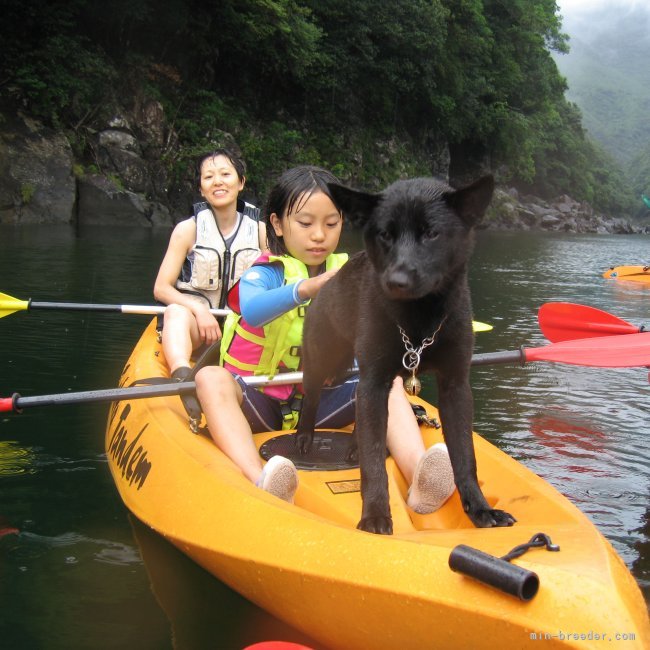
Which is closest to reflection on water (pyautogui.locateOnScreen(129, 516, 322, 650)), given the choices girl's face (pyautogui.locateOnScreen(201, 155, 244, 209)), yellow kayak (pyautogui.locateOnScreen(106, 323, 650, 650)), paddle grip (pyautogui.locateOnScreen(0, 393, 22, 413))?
yellow kayak (pyautogui.locateOnScreen(106, 323, 650, 650))

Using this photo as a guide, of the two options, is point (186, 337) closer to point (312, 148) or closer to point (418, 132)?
Result: point (312, 148)

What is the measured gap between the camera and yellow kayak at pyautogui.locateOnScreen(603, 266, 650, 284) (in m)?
13.5

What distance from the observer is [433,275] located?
2119 millimetres

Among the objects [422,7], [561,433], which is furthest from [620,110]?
[561,433]

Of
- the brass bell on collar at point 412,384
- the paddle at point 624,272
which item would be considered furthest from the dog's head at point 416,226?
the paddle at point 624,272

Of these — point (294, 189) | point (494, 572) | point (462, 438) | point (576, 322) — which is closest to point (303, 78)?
point (576, 322)

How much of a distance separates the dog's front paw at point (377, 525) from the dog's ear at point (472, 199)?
0.89 meters

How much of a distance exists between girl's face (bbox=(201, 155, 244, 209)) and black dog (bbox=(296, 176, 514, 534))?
86.1 inches

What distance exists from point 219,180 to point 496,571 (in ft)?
10.9

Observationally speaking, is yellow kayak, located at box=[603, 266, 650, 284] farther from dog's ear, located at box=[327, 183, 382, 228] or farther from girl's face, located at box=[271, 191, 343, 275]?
dog's ear, located at box=[327, 183, 382, 228]

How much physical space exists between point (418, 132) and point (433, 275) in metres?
32.4

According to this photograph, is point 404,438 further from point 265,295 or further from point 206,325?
point 206,325

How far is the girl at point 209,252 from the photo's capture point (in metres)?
4.41

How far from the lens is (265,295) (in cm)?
279
